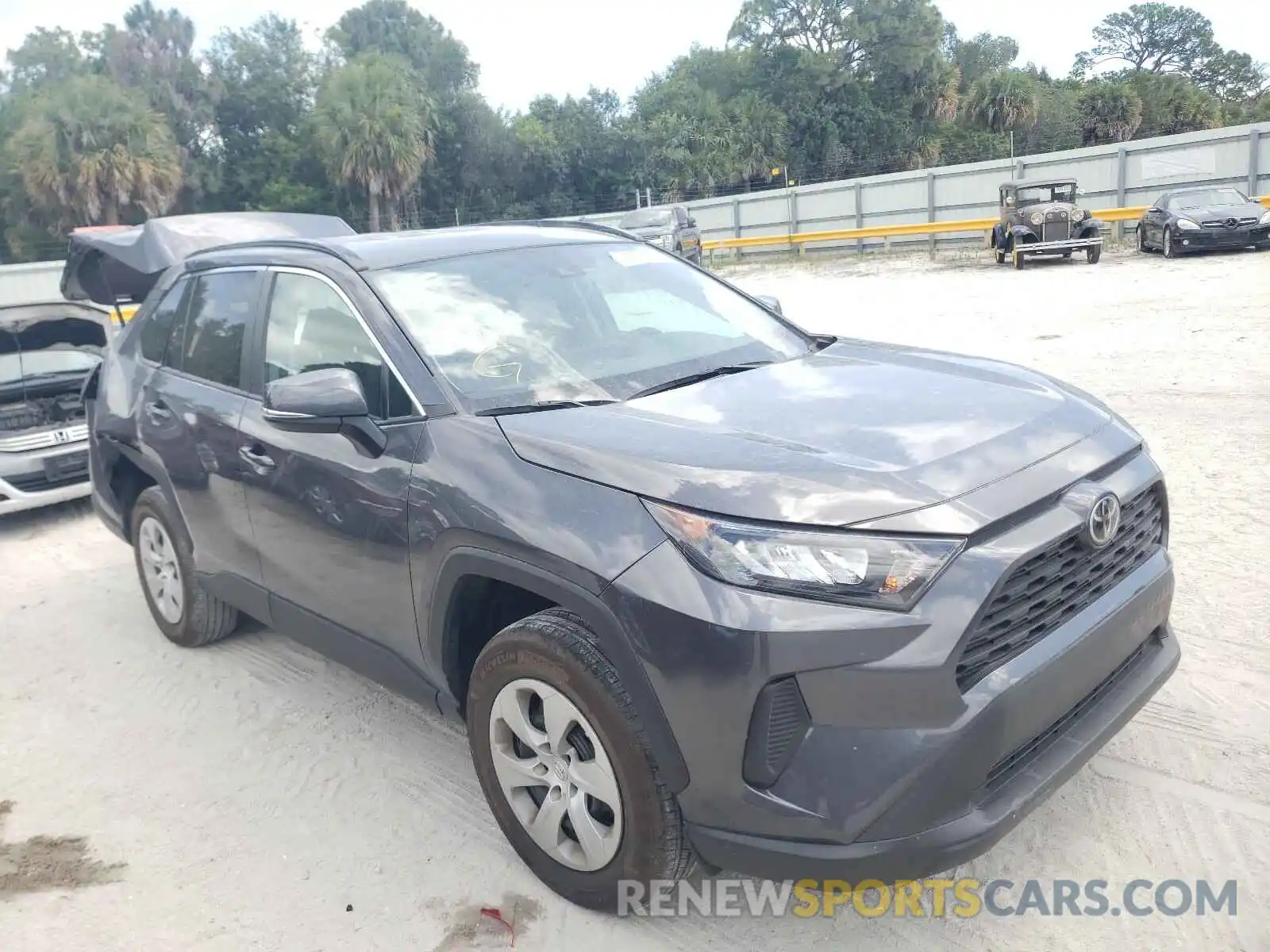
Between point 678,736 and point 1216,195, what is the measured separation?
65.2 feet

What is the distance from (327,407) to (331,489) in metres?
0.39

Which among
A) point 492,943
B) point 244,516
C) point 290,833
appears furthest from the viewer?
point 244,516

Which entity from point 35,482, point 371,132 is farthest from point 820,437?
point 371,132

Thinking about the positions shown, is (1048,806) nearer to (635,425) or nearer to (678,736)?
(678,736)

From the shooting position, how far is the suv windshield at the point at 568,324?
3.24m

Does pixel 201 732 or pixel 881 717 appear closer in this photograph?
pixel 881 717

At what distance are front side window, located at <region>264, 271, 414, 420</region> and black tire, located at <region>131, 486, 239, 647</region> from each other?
1.11 meters

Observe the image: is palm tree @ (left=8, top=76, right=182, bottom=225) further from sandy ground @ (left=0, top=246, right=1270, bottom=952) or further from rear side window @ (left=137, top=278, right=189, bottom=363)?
rear side window @ (left=137, top=278, right=189, bottom=363)

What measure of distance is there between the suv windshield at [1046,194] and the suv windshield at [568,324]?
1762 centimetres

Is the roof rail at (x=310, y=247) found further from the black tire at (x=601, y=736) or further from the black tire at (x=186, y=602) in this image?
the black tire at (x=601, y=736)

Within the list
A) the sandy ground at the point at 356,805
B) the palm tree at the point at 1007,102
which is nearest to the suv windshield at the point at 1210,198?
the sandy ground at the point at 356,805

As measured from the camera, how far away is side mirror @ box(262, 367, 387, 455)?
306 cm

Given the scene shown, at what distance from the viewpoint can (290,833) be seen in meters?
3.34

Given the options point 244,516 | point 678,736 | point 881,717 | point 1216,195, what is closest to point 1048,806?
point 881,717
